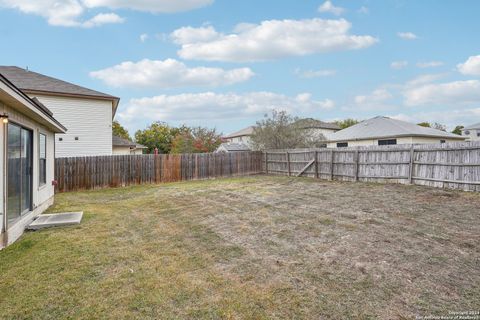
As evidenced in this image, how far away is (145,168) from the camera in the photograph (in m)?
15.4

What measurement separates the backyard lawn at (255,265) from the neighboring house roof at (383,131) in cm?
1735

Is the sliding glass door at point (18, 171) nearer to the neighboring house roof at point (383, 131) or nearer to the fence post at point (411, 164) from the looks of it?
the fence post at point (411, 164)

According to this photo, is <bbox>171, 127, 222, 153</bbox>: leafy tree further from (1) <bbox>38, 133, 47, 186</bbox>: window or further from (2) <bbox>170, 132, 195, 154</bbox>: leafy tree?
(1) <bbox>38, 133, 47, 186</bbox>: window

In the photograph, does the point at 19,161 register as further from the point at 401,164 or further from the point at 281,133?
the point at 281,133

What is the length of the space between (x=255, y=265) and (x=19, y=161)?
16.5 feet

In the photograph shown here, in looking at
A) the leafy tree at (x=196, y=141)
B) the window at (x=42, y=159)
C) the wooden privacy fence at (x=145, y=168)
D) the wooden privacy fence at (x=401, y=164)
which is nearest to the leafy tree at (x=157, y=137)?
the leafy tree at (x=196, y=141)

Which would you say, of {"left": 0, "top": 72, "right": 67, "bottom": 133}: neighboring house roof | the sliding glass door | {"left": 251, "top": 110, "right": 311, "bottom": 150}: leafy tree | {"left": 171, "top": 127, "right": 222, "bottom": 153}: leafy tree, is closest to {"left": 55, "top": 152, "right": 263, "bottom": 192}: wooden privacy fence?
{"left": 251, "top": 110, "right": 311, "bottom": 150}: leafy tree

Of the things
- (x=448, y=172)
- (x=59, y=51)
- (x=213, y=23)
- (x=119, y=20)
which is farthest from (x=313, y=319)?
(x=59, y=51)

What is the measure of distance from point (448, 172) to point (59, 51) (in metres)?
18.5

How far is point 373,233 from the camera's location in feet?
16.8

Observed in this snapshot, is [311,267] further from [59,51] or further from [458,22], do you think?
[59,51]

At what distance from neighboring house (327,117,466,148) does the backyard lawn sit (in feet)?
56.6

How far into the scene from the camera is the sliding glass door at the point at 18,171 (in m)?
5.14

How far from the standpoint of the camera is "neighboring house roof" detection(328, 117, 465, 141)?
2280cm
